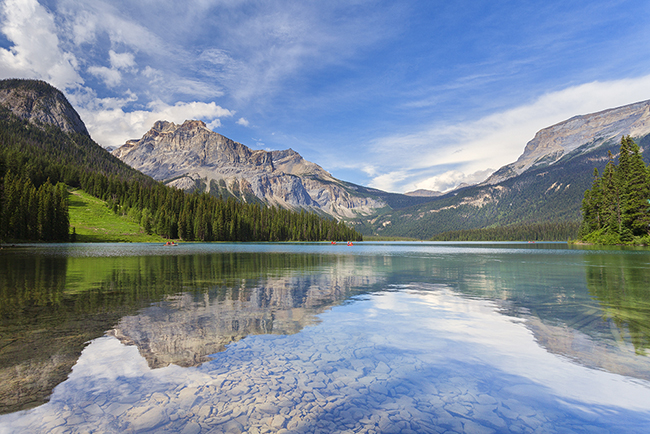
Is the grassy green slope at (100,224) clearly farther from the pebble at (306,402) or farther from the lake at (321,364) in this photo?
the pebble at (306,402)

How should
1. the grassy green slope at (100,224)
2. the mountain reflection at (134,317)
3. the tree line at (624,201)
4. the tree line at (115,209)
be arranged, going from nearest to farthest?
the mountain reflection at (134,317)
the tree line at (624,201)
the tree line at (115,209)
the grassy green slope at (100,224)

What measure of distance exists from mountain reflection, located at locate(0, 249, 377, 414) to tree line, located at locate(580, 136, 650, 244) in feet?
314

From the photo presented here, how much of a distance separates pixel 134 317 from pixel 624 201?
375 ft

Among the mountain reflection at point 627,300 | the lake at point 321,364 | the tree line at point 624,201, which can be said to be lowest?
the mountain reflection at point 627,300

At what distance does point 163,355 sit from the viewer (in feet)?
34.7

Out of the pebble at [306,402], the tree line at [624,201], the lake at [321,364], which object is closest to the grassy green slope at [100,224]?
the lake at [321,364]

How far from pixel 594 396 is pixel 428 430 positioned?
4.77m

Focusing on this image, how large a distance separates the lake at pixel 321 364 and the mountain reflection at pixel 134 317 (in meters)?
0.09

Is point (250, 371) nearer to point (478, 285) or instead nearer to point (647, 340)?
point (647, 340)

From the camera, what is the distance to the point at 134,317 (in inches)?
595

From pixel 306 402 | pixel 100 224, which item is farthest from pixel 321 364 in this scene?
pixel 100 224

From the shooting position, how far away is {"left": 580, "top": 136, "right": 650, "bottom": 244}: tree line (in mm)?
83938

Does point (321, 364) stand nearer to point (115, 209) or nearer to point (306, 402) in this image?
point (306, 402)

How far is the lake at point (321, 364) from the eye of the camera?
6.89 metres
